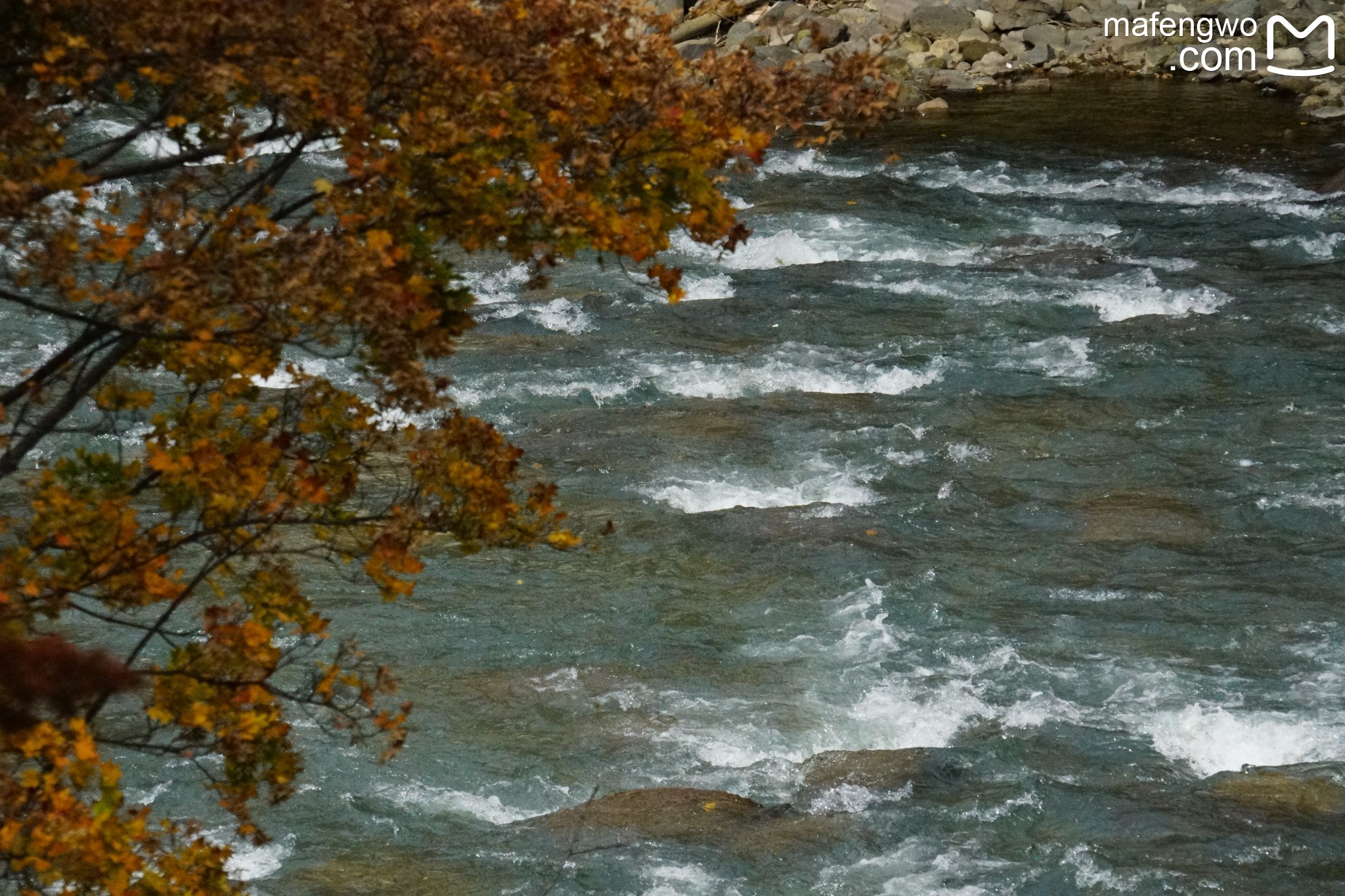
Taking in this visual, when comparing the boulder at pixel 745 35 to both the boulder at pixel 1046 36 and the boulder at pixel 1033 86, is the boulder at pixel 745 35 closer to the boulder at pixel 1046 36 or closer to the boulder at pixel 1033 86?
the boulder at pixel 1033 86

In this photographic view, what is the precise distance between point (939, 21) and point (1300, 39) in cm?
615

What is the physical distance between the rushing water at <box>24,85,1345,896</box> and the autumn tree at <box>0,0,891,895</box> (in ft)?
10.1

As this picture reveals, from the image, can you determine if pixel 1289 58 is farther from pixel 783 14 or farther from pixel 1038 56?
pixel 783 14

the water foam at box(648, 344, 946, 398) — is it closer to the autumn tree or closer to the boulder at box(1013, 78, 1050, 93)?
the autumn tree

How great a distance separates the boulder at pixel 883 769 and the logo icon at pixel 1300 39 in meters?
21.5

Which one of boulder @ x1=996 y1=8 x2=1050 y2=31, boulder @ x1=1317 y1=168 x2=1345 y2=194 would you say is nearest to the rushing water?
boulder @ x1=1317 y1=168 x2=1345 y2=194

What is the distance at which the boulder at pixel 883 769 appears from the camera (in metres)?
7.72

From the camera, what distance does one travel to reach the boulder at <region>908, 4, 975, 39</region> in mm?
28875

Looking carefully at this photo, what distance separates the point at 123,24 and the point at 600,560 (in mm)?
6645

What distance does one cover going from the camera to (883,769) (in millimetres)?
7820

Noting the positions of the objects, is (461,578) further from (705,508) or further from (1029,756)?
(1029,756)

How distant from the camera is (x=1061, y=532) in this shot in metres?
10.5

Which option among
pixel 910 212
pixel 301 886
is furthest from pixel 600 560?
pixel 910 212

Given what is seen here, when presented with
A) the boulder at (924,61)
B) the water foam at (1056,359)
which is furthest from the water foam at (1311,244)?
the boulder at (924,61)
